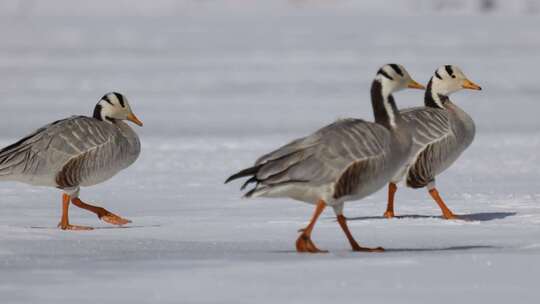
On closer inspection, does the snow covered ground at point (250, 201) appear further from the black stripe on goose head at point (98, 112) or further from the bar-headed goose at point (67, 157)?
the black stripe on goose head at point (98, 112)

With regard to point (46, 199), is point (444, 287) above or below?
above

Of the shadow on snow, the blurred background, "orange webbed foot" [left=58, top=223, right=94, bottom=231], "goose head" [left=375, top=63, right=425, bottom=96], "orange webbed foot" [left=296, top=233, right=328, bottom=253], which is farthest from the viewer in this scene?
the blurred background

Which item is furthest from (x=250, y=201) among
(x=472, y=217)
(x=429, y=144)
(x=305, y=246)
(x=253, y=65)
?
(x=253, y=65)

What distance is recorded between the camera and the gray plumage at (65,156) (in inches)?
341

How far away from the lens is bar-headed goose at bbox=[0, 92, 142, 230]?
341 inches

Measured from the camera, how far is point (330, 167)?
6797 millimetres

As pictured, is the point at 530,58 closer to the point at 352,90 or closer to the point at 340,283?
the point at 352,90

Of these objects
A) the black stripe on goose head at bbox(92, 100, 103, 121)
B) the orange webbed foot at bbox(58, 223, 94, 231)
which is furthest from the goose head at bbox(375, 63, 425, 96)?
the black stripe on goose head at bbox(92, 100, 103, 121)

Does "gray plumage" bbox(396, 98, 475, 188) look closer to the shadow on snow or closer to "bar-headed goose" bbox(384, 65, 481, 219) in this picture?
"bar-headed goose" bbox(384, 65, 481, 219)

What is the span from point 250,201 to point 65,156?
7.60 ft

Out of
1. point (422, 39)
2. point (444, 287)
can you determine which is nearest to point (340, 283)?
point (444, 287)

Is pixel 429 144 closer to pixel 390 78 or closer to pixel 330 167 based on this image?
pixel 390 78

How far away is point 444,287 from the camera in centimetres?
569

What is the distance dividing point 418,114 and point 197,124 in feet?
36.4
